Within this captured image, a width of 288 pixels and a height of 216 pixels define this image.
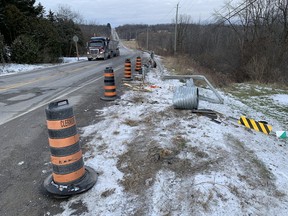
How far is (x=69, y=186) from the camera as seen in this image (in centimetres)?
375

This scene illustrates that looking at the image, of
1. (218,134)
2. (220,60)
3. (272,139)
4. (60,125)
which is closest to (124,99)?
(218,134)

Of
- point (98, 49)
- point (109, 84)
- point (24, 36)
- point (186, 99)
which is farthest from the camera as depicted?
point (98, 49)

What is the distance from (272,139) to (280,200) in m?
3.40

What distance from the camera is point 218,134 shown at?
19.3 feet

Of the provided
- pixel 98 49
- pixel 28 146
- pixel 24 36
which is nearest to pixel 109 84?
pixel 28 146

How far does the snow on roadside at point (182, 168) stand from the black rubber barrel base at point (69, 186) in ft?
0.30

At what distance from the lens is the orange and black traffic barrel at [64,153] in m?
3.61

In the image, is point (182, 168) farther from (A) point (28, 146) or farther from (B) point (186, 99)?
(B) point (186, 99)

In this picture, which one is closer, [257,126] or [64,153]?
[64,153]

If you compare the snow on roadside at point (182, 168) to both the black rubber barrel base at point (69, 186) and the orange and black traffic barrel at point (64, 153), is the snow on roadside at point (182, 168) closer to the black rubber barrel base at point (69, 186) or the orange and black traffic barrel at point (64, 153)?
the black rubber barrel base at point (69, 186)

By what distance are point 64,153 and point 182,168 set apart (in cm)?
194

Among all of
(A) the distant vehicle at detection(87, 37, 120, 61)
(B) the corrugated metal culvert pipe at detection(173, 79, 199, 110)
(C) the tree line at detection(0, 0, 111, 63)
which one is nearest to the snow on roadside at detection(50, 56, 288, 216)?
(B) the corrugated metal culvert pipe at detection(173, 79, 199, 110)

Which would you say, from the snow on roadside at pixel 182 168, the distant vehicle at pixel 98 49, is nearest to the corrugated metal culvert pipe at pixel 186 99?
the snow on roadside at pixel 182 168

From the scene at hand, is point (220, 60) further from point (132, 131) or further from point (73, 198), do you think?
point (73, 198)
